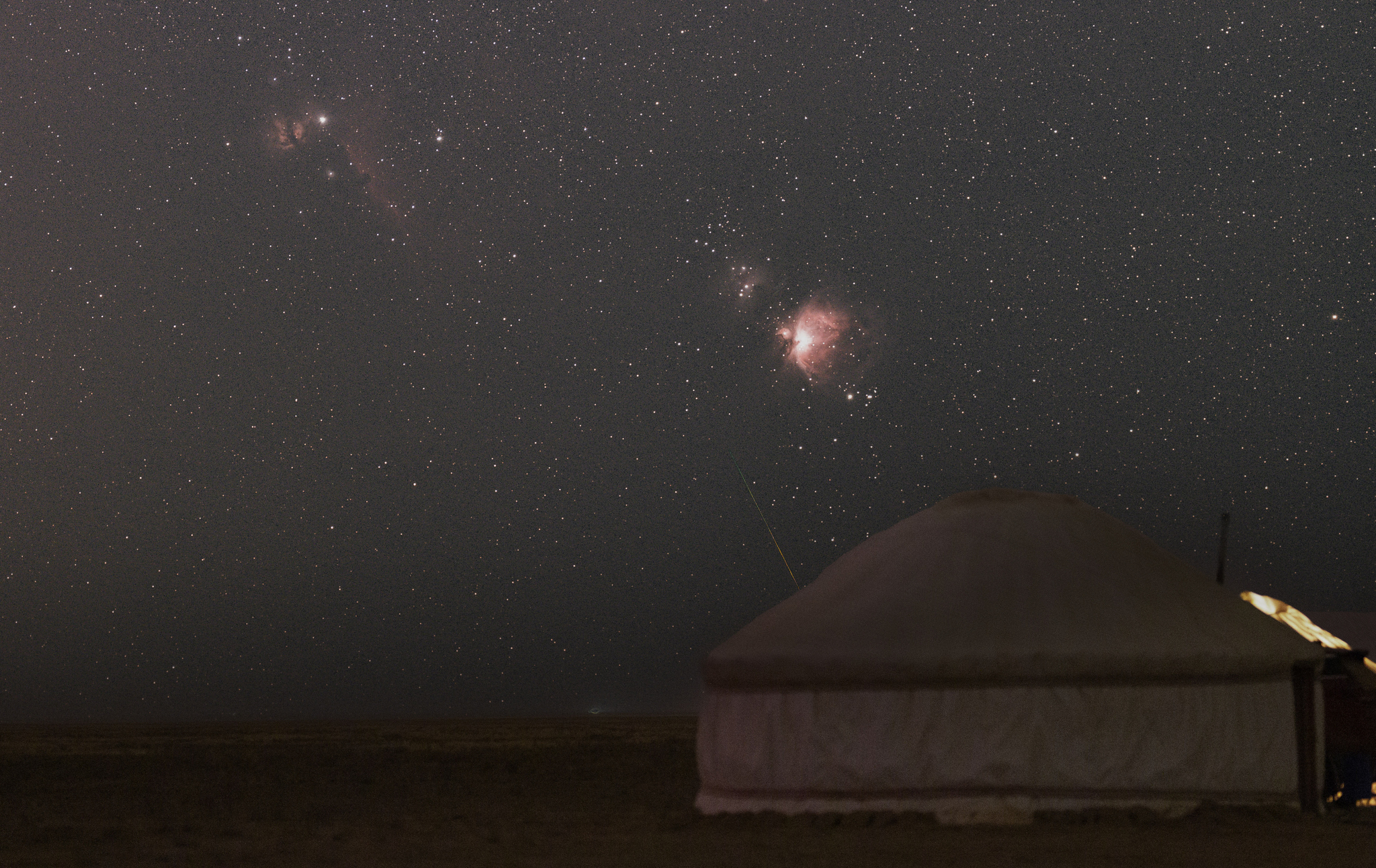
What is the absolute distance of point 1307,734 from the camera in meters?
7.63

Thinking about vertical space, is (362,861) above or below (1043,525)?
below

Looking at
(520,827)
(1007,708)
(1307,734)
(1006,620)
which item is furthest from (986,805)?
(520,827)

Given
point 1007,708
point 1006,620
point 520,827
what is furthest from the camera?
point 520,827

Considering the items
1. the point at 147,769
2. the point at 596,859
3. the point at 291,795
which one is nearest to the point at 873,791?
the point at 596,859

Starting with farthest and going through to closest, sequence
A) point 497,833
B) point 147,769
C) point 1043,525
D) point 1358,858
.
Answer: point 147,769
point 1043,525
point 497,833
point 1358,858

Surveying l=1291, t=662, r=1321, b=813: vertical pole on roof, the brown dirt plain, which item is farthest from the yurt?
the brown dirt plain

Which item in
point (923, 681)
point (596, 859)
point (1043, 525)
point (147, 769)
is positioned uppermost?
point (1043, 525)

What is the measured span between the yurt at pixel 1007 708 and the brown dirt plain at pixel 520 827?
0.19 metres

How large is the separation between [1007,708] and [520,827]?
3492 mm

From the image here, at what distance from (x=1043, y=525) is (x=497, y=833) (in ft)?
15.3

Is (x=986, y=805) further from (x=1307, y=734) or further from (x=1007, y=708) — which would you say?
(x=1307, y=734)

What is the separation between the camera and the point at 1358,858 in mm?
6156

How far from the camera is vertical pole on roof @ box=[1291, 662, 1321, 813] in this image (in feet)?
24.9

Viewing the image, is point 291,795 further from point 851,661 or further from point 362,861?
point 851,661
